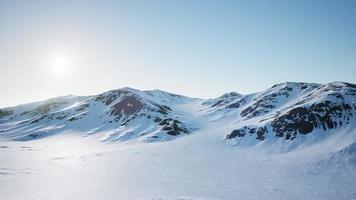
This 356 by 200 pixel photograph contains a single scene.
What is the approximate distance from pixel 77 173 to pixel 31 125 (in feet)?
419

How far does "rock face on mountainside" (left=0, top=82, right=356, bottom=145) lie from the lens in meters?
90.9

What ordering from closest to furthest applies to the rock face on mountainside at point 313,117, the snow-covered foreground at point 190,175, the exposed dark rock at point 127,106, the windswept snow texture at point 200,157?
the snow-covered foreground at point 190,175, the windswept snow texture at point 200,157, the rock face on mountainside at point 313,117, the exposed dark rock at point 127,106

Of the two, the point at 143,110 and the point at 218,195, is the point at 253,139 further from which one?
the point at 143,110

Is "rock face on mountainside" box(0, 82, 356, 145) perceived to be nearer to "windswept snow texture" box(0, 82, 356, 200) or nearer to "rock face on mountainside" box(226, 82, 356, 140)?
"rock face on mountainside" box(226, 82, 356, 140)

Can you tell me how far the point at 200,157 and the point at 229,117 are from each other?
72621 mm

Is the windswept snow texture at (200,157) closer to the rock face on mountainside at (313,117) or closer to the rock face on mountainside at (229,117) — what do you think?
the rock face on mountainside at (313,117)

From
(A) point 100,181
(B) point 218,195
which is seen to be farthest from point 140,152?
(B) point 218,195

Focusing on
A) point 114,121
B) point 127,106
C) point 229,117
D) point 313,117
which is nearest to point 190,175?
point 313,117

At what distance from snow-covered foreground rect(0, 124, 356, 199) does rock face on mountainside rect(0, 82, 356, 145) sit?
41.5 ft

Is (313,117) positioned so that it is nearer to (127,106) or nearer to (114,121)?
(114,121)

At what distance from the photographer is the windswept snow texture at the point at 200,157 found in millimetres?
44406

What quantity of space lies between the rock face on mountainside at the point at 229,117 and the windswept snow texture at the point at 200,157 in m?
0.52

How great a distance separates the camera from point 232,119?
13938 centimetres

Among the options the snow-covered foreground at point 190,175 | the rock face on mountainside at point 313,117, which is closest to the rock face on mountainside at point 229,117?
the rock face on mountainside at point 313,117
